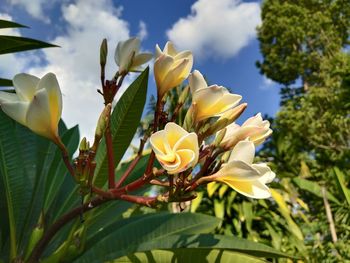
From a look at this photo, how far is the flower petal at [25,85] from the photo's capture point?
0.55 meters

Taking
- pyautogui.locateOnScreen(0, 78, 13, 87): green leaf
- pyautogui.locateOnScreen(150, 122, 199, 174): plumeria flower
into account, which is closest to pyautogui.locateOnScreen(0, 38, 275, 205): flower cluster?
pyautogui.locateOnScreen(150, 122, 199, 174): plumeria flower

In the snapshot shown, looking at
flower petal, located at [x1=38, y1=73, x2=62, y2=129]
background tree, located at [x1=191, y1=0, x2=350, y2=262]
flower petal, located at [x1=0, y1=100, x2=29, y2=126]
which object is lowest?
flower petal, located at [x1=0, y1=100, x2=29, y2=126]

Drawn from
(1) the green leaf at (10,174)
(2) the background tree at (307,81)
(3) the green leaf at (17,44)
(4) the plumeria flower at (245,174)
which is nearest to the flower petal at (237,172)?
(4) the plumeria flower at (245,174)

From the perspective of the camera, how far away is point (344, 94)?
11.2 feet

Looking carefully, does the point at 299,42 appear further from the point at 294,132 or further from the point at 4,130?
the point at 4,130

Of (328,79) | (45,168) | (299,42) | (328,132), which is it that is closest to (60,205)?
(45,168)

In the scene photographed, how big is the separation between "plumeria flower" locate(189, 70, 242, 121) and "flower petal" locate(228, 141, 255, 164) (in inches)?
2.8

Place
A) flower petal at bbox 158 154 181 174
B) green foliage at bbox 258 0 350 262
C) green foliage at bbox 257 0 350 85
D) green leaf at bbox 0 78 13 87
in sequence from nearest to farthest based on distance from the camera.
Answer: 1. flower petal at bbox 158 154 181 174
2. green leaf at bbox 0 78 13 87
3. green foliage at bbox 258 0 350 262
4. green foliage at bbox 257 0 350 85

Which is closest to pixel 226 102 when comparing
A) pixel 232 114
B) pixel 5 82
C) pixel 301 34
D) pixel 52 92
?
pixel 232 114

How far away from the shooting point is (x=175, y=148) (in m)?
0.52

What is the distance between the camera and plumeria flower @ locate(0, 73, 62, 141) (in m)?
0.52

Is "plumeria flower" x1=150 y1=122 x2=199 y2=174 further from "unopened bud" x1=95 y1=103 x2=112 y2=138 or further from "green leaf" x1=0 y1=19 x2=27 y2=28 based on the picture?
"green leaf" x1=0 y1=19 x2=27 y2=28

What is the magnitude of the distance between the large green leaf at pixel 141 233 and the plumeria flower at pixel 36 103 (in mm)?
274

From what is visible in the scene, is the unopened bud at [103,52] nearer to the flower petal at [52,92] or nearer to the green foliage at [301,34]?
the flower petal at [52,92]
